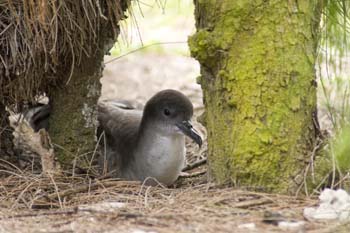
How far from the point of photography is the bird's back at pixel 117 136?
203 inches

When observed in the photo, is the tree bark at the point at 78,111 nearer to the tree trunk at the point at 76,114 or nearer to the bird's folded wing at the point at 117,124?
the tree trunk at the point at 76,114

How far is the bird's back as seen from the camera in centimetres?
514

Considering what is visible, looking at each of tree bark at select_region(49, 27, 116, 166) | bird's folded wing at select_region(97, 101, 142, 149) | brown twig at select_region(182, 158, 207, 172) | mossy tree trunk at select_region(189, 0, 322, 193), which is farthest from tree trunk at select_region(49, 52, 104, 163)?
mossy tree trunk at select_region(189, 0, 322, 193)

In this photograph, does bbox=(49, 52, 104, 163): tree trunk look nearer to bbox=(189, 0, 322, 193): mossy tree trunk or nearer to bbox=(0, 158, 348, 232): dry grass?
bbox=(0, 158, 348, 232): dry grass

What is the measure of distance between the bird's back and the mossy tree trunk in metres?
1.16

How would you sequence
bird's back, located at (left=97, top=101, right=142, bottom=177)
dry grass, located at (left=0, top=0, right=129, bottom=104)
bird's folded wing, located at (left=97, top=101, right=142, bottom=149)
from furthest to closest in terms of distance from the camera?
bird's folded wing, located at (left=97, top=101, right=142, bottom=149), bird's back, located at (left=97, top=101, right=142, bottom=177), dry grass, located at (left=0, top=0, right=129, bottom=104)

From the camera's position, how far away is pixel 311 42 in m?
4.08

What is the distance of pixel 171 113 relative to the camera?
16.3 feet

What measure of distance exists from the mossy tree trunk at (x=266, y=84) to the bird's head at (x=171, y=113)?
860 millimetres

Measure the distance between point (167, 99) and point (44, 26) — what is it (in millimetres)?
1010

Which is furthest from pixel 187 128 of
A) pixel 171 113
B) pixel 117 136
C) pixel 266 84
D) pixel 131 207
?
pixel 131 207

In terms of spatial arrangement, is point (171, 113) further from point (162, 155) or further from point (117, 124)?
point (117, 124)

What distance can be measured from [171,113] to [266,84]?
105 centimetres

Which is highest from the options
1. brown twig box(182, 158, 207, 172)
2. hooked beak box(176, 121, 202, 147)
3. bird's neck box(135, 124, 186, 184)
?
hooked beak box(176, 121, 202, 147)
